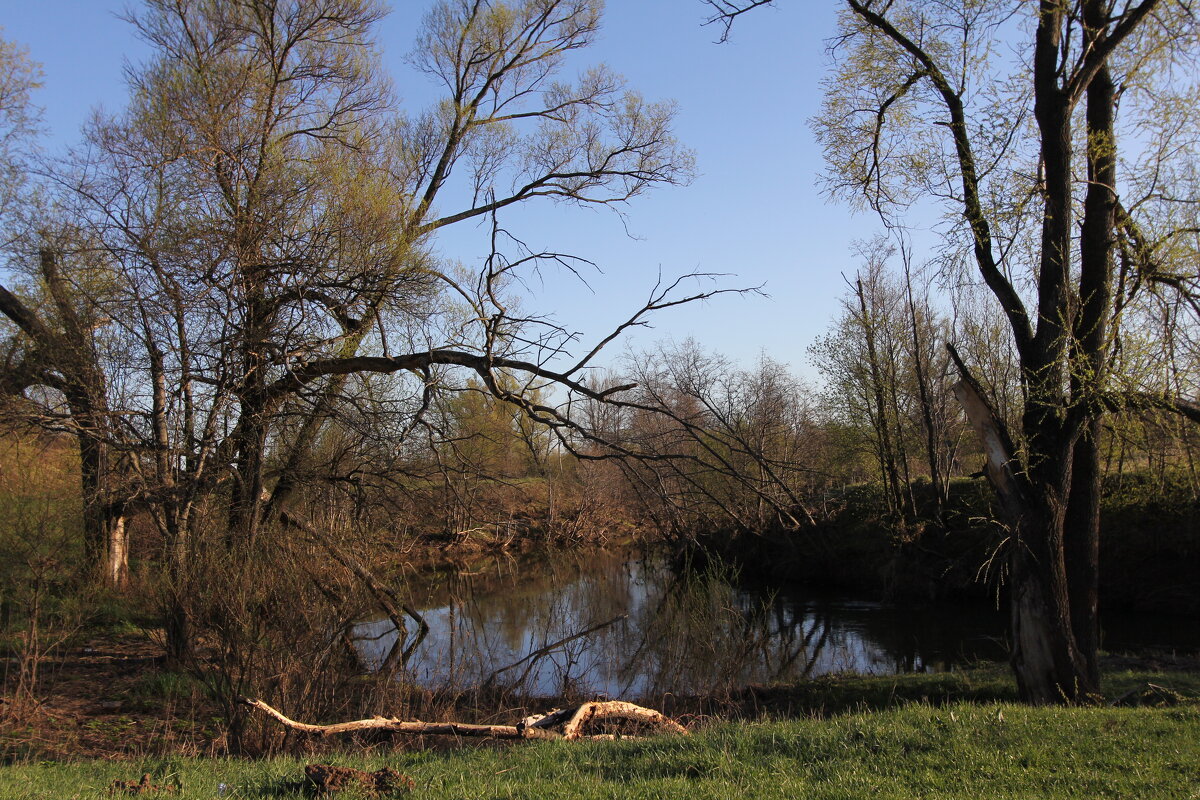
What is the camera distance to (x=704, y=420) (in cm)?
977

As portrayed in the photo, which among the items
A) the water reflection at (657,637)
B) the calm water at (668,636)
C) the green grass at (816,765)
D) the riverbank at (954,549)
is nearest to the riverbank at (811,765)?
the green grass at (816,765)

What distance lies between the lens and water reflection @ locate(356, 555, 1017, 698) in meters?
12.2

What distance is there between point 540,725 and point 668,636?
5.84 meters

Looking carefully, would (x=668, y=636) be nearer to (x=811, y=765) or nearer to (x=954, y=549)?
(x=811, y=765)

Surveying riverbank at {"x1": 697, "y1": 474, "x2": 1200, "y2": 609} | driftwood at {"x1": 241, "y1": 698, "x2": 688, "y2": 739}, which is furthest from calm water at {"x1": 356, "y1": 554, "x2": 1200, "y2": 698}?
driftwood at {"x1": 241, "y1": 698, "x2": 688, "y2": 739}

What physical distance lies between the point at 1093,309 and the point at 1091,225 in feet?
3.30

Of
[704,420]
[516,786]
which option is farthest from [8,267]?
[516,786]

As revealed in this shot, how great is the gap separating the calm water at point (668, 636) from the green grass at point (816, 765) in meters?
4.67

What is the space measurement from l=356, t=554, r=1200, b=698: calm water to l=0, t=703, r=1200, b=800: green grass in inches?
184

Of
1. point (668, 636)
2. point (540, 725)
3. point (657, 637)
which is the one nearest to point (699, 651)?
point (668, 636)

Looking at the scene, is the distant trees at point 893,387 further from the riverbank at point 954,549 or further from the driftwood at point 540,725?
the driftwood at point 540,725

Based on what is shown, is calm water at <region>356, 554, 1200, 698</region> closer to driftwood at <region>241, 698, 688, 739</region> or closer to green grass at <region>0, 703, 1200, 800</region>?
driftwood at <region>241, 698, 688, 739</region>

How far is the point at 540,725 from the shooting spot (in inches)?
285

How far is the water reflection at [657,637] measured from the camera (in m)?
12.2
